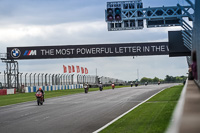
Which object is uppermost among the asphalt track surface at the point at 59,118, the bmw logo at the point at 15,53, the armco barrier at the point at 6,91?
the bmw logo at the point at 15,53

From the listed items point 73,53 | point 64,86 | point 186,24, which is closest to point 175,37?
point 186,24

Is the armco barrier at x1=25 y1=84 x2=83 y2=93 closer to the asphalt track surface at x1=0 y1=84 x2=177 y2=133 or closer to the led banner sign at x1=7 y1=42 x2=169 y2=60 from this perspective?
the led banner sign at x1=7 y1=42 x2=169 y2=60

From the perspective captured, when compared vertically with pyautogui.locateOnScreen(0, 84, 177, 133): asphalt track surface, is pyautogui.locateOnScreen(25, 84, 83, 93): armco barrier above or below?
above

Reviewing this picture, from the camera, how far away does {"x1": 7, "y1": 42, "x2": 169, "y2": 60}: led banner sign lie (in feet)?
163

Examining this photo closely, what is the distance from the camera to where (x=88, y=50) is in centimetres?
5066

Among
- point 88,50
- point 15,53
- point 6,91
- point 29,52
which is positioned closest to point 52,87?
point 29,52

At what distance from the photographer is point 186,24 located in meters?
24.0

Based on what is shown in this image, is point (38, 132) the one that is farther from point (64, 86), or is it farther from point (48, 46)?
point (64, 86)

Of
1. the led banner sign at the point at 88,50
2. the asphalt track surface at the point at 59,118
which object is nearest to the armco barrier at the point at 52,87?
the led banner sign at the point at 88,50

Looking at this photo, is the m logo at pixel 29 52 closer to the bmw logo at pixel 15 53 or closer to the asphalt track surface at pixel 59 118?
the bmw logo at pixel 15 53

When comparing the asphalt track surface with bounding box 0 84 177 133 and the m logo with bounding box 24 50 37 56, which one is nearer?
the asphalt track surface with bounding box 0 84 177 133

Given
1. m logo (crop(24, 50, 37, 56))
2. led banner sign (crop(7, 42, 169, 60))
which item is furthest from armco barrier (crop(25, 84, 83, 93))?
m logo (crop(24, 50, 37, 56))

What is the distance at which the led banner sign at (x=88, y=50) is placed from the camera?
49688 millimetres

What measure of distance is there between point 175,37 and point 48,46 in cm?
2078
